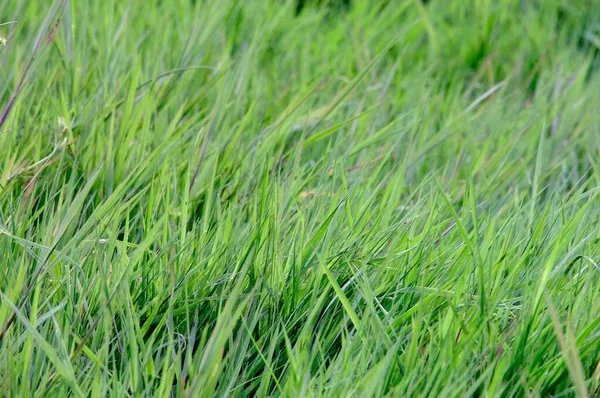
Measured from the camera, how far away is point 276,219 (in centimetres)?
138

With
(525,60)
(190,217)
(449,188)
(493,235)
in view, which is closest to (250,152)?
(190,217)

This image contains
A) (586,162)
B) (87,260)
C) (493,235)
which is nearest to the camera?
(87,260)

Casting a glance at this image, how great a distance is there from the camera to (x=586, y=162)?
2.03 m

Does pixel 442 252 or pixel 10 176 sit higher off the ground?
pixel 10 176

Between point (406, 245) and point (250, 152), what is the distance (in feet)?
1.65

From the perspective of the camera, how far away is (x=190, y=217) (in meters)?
1.59

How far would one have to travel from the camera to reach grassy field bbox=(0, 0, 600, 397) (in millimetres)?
1147

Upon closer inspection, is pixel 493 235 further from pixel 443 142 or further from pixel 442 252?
pixel 443 142

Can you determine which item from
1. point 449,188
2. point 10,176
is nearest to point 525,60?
point 449,188

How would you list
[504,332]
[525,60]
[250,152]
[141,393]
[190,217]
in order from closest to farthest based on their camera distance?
[141,393] < [504,332] < [190,217] < [250,152] < [525,60]

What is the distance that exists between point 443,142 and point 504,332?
2.92ft

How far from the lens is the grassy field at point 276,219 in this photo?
45.2 inches

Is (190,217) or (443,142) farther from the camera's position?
(443,142)

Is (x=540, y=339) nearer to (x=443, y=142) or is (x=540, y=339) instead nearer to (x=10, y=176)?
(x=443, y=142)
